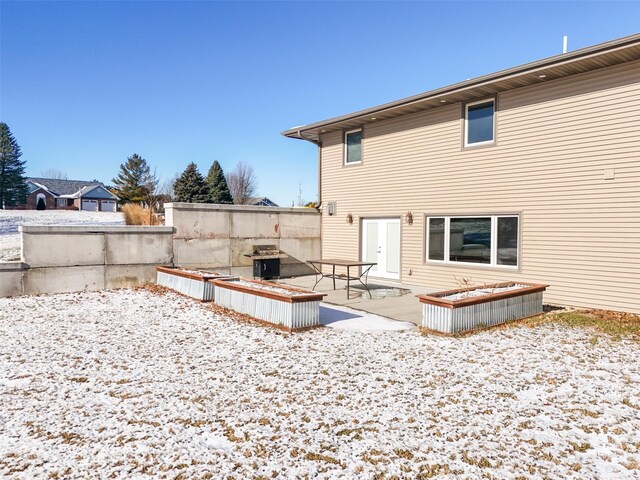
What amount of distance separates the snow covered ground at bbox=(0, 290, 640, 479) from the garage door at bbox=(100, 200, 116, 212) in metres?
51.2

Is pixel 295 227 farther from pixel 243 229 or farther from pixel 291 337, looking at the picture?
pixel 291 337

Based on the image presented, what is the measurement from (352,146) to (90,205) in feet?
159

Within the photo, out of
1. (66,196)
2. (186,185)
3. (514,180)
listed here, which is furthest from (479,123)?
(66,196)

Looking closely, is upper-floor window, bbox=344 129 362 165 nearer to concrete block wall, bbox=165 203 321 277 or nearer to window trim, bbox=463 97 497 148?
concrete block wall, bbox=165 203 321 277

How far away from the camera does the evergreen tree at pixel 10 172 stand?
41406 mm

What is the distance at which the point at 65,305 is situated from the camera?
800 cm

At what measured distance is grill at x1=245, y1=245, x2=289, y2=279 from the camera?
12000 mm

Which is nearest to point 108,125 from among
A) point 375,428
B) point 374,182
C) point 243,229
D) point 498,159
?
point 243,229

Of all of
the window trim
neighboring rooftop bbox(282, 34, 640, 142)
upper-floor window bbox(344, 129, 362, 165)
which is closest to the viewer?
neighboring rooftop bbox(282, 34, 640, 142)

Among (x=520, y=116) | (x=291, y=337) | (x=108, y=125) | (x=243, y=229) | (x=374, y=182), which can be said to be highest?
(x=108, y=125)

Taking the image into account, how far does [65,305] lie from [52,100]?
1697 cm

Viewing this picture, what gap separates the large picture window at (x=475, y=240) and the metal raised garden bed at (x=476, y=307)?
1621mm

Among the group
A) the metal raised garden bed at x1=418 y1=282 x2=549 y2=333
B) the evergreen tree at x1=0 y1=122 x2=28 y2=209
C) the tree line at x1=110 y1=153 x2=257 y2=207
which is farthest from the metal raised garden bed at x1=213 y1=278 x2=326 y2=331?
the evergreen tree at x1=0 y1=122 x2=28 y2=209

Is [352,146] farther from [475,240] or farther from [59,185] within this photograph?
[59,185]
